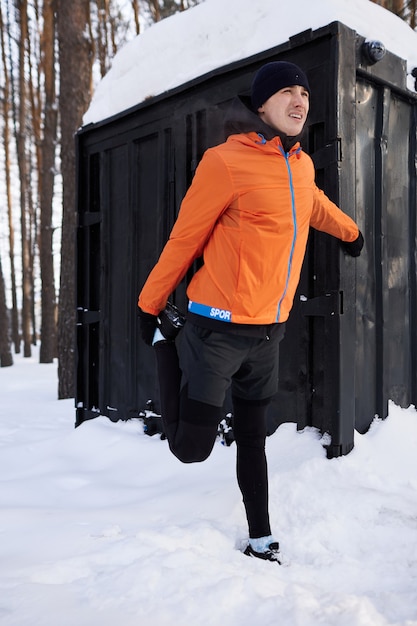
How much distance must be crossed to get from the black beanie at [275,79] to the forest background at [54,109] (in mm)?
5724

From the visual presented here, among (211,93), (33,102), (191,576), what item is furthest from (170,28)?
(33,102)

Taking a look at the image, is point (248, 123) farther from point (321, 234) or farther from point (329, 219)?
point (321, 234)

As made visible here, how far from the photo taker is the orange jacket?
6.64 feet

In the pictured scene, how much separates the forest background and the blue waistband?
18.9ft

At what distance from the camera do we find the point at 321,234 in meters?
3.24

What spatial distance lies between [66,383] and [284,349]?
4.93 metres

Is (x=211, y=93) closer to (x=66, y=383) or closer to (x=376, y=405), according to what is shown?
(x=376, y=405)

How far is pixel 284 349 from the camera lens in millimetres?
3441

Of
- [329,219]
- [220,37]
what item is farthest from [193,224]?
[220,37]

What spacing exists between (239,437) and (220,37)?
2751 mm

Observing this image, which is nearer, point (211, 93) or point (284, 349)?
point (284, 349)

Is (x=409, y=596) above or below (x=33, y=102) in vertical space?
below

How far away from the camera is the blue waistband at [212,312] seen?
2059 mm

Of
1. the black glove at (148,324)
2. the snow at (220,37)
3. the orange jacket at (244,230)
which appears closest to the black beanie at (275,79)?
the orange jacket at (244,230)
